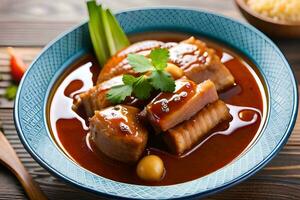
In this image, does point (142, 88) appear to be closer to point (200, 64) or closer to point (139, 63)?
point (139, 63)

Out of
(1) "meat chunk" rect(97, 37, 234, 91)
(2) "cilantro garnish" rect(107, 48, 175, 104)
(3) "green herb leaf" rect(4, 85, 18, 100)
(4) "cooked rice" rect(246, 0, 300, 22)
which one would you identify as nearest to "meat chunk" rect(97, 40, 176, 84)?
(1) "meat chunk" rect(97, 37, 234, 91)

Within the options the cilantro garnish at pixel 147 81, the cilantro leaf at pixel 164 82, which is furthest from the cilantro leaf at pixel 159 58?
the cilantro leaf at pixel 164 82

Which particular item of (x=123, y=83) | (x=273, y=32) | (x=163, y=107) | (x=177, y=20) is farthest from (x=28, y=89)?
(x=273, y=32)

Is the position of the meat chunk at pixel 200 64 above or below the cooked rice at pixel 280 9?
below

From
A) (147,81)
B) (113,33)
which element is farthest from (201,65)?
(113,33)

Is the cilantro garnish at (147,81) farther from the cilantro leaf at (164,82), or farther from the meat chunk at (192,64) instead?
the meat chunk at (192,64)

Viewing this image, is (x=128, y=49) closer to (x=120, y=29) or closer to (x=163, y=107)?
(x=120, y=29)

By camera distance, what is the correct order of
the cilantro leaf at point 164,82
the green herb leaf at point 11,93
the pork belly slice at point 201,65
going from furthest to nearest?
1. the green herb leaf at point 11,93
2. the pork belly slice at point 201,65
3. the cilantro leaf at point 164,82
